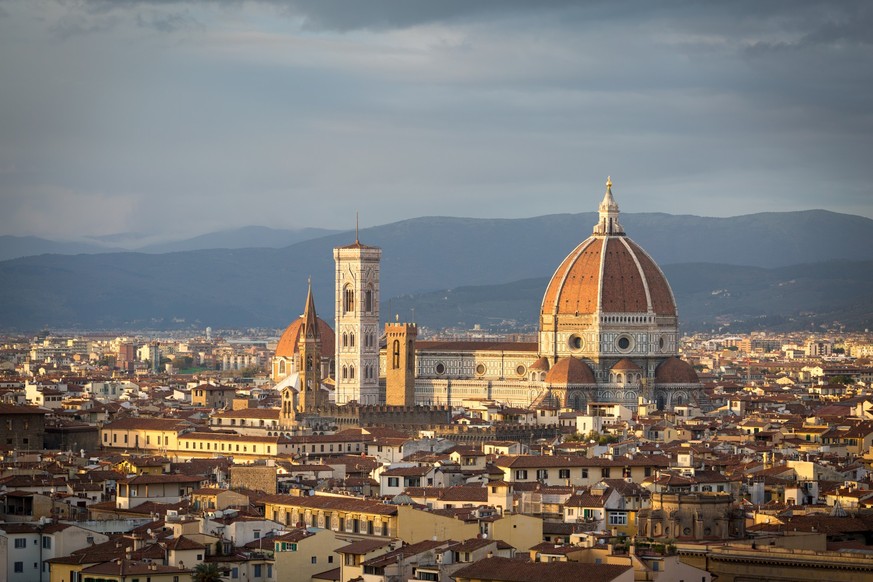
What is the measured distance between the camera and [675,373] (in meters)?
132

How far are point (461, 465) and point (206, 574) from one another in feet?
83.5

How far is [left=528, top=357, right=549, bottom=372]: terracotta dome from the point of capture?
13554cm

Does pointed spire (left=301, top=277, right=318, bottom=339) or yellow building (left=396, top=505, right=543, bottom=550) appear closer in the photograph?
yellow building (left=396, top=505, right=543, bottom=550)

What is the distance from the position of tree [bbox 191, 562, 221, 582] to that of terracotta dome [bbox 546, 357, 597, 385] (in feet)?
279

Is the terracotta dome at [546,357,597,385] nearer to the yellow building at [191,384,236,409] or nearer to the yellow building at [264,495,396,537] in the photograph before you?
the yellow building at [191,384,236,409]

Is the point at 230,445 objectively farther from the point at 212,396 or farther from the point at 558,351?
the point at 558,351

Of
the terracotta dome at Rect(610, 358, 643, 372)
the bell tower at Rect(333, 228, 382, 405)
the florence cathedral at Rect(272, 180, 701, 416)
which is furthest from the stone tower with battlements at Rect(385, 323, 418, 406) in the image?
the terracotta dome at Rect(610, 358, 643, 372)

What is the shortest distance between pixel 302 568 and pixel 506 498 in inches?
380

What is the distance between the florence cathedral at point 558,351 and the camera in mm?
131750

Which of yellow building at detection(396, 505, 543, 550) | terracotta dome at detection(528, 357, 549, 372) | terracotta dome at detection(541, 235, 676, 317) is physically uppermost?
terracotta dome at detection(541, 235, 676, 317)

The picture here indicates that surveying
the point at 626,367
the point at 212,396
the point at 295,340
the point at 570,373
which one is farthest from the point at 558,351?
the point at 295,340

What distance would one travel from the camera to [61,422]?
94.9m

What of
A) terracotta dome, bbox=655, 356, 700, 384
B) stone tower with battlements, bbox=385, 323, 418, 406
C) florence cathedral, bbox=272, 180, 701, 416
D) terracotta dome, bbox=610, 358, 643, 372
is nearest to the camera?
terracotta dome, bbox=655, 356, 700, 384

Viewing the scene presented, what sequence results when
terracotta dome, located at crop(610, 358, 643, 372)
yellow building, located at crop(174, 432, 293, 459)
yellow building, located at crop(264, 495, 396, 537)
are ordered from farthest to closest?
terracotta dome, located at crop(610, 358, 643, 372), yellow building, located at crop(174, 432, 293, 459), yellow building, located at crop(264, 495, 396, 537)
